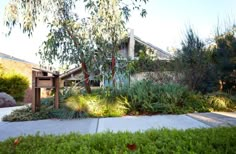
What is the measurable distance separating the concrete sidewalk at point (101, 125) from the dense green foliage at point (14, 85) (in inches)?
393

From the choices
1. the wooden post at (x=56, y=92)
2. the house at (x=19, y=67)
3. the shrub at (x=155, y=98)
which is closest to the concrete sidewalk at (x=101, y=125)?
the shrub at (x=155, y=98)

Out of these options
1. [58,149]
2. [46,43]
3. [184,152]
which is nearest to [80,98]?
[46,43]

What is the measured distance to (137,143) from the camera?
2699 mm

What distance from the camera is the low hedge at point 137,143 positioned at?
2486mm

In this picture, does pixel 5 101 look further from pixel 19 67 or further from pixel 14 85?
pixel 19 67

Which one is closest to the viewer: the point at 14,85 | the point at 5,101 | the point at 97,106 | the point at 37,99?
the point at 97,106

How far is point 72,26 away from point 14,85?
32.2ft

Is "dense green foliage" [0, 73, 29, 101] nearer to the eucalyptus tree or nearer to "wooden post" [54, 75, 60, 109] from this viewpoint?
the eucalyptus tree

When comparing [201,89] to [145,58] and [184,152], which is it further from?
[184,152]

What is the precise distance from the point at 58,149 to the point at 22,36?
6.08m

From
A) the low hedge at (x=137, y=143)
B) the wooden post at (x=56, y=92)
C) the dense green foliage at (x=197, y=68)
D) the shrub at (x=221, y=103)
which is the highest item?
the dense green foliage at (x=197, y=68)

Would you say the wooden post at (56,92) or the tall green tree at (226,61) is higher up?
the tall green tree at (226,61)

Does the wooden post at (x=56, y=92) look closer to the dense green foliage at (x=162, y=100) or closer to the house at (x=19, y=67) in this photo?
the dense green foliage at (x=162, y=100)

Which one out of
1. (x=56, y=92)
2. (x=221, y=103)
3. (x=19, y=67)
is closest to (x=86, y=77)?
(x=56, y=92)
